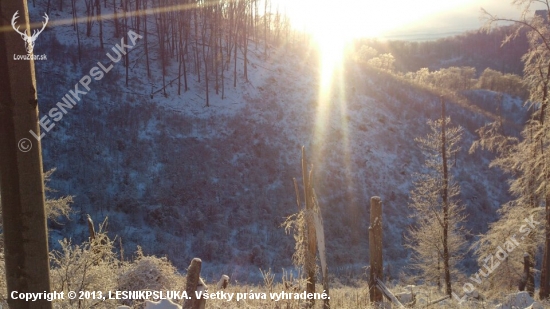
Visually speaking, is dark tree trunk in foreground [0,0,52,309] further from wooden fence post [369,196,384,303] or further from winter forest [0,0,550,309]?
wooden fence post [369,196,384,303]

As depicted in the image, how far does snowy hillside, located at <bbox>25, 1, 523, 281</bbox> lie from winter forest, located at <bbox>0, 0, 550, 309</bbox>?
0.41 ft

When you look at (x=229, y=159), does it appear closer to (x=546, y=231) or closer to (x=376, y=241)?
(x=546, y=231)

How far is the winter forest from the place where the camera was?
16.3ft

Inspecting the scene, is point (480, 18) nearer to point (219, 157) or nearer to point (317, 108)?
point (219, 157)

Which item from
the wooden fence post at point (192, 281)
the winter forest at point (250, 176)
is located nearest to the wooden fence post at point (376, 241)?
the winter forest at point (250, 176)

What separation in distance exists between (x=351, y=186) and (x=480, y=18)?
1789 centimetres

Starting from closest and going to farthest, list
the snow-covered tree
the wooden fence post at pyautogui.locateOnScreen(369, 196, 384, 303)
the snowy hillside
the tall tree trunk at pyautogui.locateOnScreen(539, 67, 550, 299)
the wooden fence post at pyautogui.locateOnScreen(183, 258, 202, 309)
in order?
the wooden fence post at pyautogui.locateOnScreen(183, 258, 202, 309), the wooden fence post at pyautogui.locateOnScreen(369, 196, 384, 303), the tall tree trunk at pyautogui.locateOnScreen(539, 67, 550, 299), the snow-covered tree, the snowy hillside

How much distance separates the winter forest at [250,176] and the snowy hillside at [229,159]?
12cm

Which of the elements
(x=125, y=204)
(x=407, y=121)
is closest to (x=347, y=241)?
(x=125, y=204)

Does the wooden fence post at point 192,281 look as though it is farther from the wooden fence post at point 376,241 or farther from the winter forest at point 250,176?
the wooden fence post at point 376,241

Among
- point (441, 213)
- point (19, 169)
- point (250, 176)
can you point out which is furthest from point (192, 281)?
point (250, 176)

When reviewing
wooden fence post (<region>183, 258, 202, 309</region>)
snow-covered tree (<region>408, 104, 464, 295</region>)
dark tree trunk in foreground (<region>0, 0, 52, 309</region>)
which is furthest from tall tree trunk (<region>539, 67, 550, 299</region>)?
dark tree trunk in foreground (<region>0, 0, 52, 309</region>)

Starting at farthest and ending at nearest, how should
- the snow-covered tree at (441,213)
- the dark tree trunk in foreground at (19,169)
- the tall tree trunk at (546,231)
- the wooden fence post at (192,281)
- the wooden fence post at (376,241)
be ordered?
the snow-covered tree at (441,213) < the tall tree trunk at (546,231) < the wooden fence post at (376,241) < the wooden fence post at (192,281) < the dark tree trunk in foreground at (19,169)

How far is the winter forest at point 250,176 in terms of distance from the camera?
16.3ft
